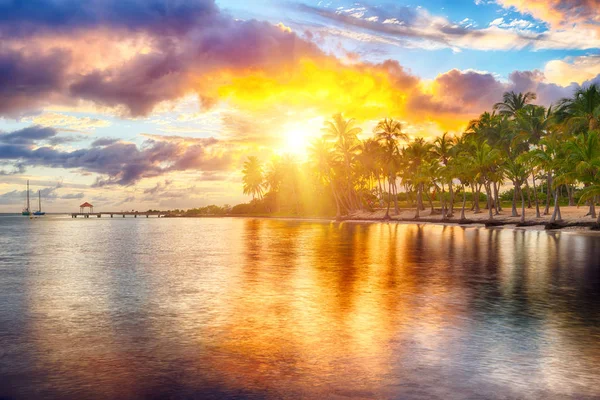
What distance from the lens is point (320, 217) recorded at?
4294 inches

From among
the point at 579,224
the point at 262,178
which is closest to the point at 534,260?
the point at 579,224

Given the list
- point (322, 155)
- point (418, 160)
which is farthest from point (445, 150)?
point (322, 155)

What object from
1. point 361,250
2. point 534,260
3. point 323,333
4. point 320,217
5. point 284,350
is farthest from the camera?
point 320,217

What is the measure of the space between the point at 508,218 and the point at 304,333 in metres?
64.0

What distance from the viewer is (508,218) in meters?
68.2

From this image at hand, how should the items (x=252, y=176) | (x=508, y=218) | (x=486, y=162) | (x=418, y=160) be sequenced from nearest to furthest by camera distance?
(x=486, y=162), (x=508, y=218), (x=418, y=160), (x=252, y=176)

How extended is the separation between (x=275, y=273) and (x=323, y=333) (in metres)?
10.6

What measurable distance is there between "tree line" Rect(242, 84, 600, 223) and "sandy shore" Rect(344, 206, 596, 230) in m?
1.33

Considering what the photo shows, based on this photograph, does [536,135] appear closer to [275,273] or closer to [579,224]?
[579,224]

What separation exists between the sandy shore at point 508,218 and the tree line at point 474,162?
1.33m

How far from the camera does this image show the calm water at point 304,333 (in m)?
7.43

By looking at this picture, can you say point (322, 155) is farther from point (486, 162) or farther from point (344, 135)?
point (486, 162)

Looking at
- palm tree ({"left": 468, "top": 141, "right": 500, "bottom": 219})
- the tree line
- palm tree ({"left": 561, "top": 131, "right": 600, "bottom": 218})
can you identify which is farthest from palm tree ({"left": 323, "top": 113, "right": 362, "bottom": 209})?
palm tree ({"left": 561, "top": 131, "right": 600, "bottom": 218})

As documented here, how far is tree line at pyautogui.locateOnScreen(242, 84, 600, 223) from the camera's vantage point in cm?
5284
